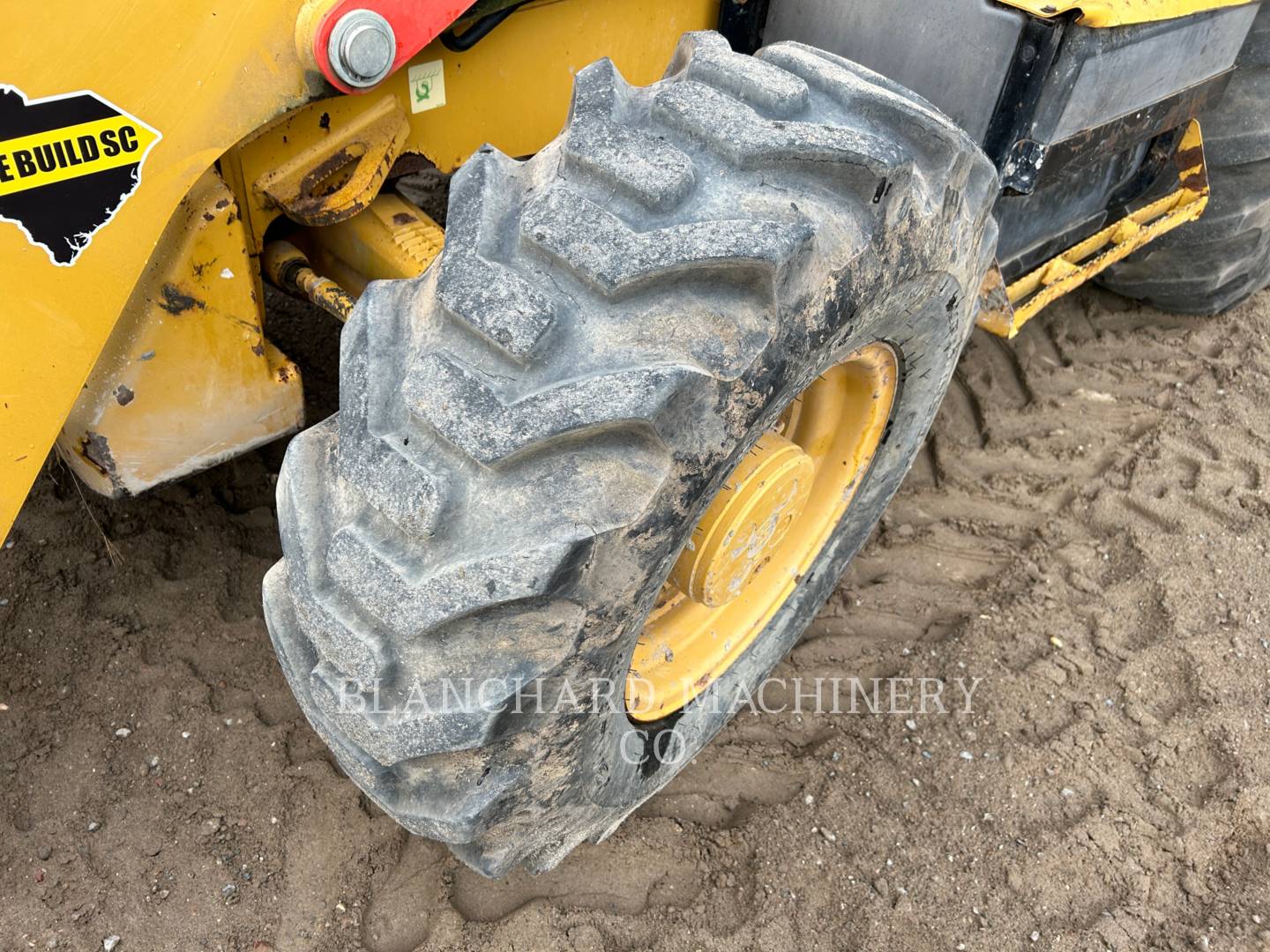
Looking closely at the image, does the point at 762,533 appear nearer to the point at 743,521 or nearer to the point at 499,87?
the point at 743,521

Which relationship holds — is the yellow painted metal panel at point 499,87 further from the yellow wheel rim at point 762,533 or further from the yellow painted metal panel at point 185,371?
the yellow wheel rim at point 762,533

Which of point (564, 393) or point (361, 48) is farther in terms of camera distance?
point (361, 48)

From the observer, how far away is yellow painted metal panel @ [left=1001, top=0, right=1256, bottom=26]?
1560mm

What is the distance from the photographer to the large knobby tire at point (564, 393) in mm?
1124

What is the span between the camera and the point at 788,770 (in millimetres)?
2014

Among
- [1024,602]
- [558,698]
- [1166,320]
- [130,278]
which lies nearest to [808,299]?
[558,698]

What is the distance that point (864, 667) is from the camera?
222 cm

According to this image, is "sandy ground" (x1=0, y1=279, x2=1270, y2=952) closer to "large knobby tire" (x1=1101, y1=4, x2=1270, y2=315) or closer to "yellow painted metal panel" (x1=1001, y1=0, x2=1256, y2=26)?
"large knobby tire" (x1=1101, y1=4, x2=1270, y2=315)

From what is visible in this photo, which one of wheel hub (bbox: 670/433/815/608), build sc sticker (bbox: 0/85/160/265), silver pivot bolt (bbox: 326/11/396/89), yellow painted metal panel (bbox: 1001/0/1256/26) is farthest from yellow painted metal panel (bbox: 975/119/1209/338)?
build sc sticker (bbox: 0/85/160/265)

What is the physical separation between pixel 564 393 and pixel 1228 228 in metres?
2.53

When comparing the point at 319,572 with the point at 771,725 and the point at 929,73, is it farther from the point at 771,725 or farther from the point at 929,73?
the point at 929,73

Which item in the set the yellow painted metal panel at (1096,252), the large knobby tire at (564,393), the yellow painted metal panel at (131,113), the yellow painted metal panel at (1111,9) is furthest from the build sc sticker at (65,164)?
the yellow painted metal panel at (1096,252)

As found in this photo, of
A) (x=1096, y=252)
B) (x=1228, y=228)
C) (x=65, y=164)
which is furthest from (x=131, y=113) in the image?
(x=1228, y=228)

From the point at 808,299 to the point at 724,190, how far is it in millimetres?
166
